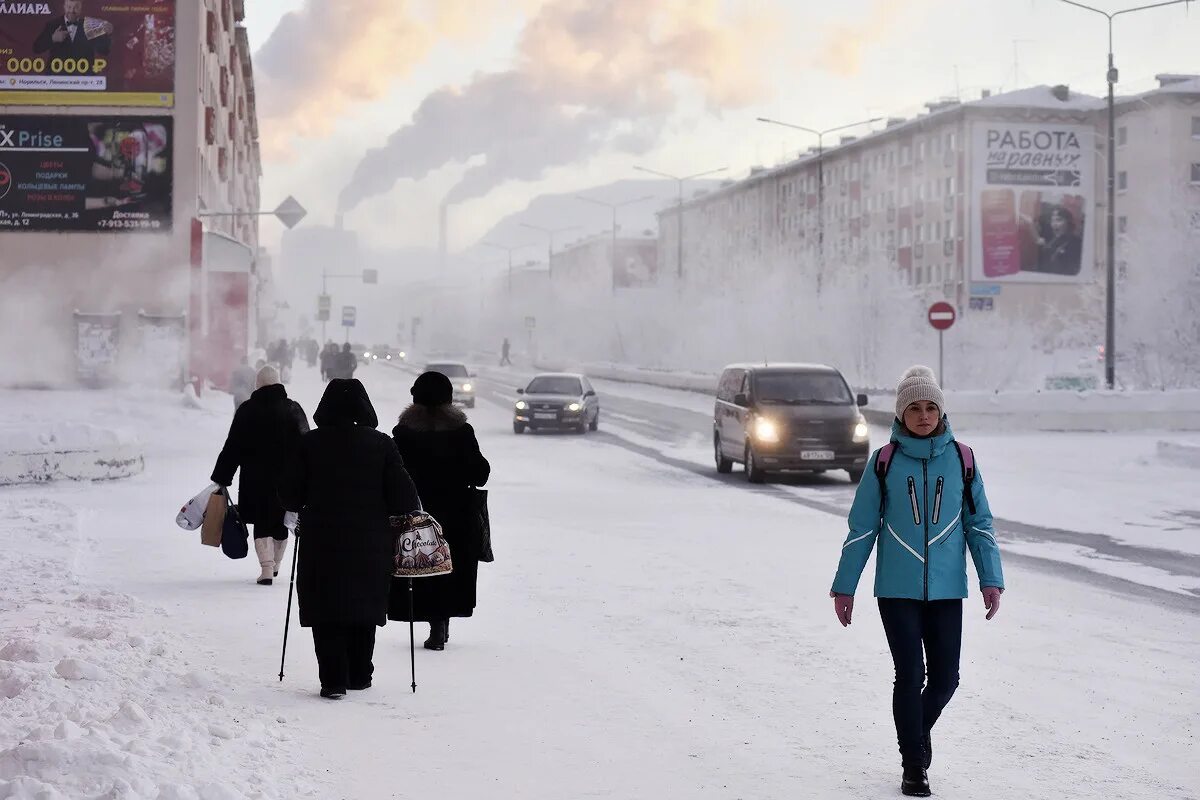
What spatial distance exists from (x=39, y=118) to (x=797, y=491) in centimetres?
2693

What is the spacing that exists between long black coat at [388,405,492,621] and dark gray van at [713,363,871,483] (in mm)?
14872

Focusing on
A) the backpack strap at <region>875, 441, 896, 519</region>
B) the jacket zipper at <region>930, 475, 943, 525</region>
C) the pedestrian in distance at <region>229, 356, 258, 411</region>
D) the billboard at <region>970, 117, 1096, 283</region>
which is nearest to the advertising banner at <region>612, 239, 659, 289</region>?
the billboard at <region>970, 117, 1096, 283</region>

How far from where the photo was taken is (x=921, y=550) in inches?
243

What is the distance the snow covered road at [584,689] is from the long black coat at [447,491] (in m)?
0.40

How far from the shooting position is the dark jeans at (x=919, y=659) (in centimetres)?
621

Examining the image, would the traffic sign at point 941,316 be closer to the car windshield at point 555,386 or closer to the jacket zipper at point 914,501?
the car windshield at point 555,386

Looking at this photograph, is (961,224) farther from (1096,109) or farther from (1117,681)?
(1117,681)

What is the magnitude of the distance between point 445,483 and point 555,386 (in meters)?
28.0

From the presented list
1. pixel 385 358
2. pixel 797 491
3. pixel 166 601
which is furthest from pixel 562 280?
pixel 166 601

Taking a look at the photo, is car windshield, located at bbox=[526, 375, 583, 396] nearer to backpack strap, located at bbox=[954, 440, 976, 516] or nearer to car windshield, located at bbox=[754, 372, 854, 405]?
car windshield, located at bbox=[754, 372, 854, 405]

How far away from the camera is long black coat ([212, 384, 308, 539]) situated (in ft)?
37.6

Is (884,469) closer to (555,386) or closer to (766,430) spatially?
(766,430)

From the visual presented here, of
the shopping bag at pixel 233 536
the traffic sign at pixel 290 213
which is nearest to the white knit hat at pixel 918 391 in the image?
the shopping bag at pixel 233 536

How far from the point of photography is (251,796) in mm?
5824
